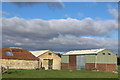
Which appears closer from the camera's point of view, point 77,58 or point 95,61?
point 95,61

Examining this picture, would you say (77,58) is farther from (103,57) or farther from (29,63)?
(29,63)

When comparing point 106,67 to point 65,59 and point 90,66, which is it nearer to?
point 90,66

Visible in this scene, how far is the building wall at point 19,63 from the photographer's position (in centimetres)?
4078

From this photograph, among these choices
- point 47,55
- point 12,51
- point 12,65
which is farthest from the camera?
point 47,55

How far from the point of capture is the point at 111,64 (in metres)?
43.1

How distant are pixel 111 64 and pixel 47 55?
15.3m

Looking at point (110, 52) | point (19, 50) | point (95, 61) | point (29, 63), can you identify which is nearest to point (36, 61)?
point (29, 63)

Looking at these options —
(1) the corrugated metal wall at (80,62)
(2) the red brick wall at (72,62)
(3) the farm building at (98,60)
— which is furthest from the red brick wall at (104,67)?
(2) the red brick wall at (72,62)

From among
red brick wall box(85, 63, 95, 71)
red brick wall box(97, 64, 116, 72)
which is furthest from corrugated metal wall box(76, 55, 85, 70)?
red brick wall box(97, 64, 116, 72)

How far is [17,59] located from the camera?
139 ft

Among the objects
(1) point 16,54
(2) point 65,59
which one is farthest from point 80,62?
(1) point 16,54

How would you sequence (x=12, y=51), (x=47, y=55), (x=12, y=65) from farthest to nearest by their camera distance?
(x=47, y=55), (x=12, y=51), (x=12, y=65)

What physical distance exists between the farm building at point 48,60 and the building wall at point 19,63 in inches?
108

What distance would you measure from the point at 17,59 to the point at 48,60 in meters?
9.67
